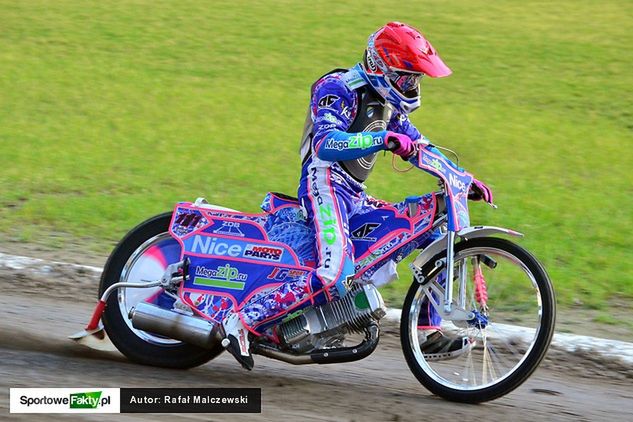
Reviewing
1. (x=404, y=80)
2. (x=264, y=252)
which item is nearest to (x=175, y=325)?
(x=264, y=252)

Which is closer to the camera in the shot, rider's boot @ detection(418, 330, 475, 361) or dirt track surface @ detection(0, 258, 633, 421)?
dirt track surface @ detection(0, 258, 633, 421)

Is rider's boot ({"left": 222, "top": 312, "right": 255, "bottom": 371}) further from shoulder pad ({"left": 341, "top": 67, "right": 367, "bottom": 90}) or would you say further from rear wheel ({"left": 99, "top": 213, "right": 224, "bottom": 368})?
shoulder pad ({"left": 341, "top": 67, "right": 367, "bottom": 90})

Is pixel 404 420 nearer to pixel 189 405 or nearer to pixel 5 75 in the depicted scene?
pixel 189 405

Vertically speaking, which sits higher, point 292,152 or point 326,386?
point 292,152

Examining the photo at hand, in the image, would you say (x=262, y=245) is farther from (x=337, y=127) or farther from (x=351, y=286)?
(x=337, y=127)

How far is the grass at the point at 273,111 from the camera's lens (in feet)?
31.6

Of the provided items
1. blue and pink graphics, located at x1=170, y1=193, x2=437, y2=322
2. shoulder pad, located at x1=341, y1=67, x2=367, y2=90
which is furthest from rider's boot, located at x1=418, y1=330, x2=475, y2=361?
shoulder pad, located at x1=341, y1=67, x2=367, y2=90

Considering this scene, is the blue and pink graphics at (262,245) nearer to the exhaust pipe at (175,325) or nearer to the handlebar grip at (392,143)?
the exhaust pipe at (175,325)

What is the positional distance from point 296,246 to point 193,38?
12.4 metres

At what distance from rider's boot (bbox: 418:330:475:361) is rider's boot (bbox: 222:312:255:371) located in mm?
922

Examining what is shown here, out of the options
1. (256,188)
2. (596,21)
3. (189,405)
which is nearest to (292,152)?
(256,188)

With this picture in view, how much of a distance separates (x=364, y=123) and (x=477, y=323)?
47.7 inches

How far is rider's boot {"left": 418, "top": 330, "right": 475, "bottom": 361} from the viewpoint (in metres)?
5.40

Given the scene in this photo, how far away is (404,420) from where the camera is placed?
16.4 feet
